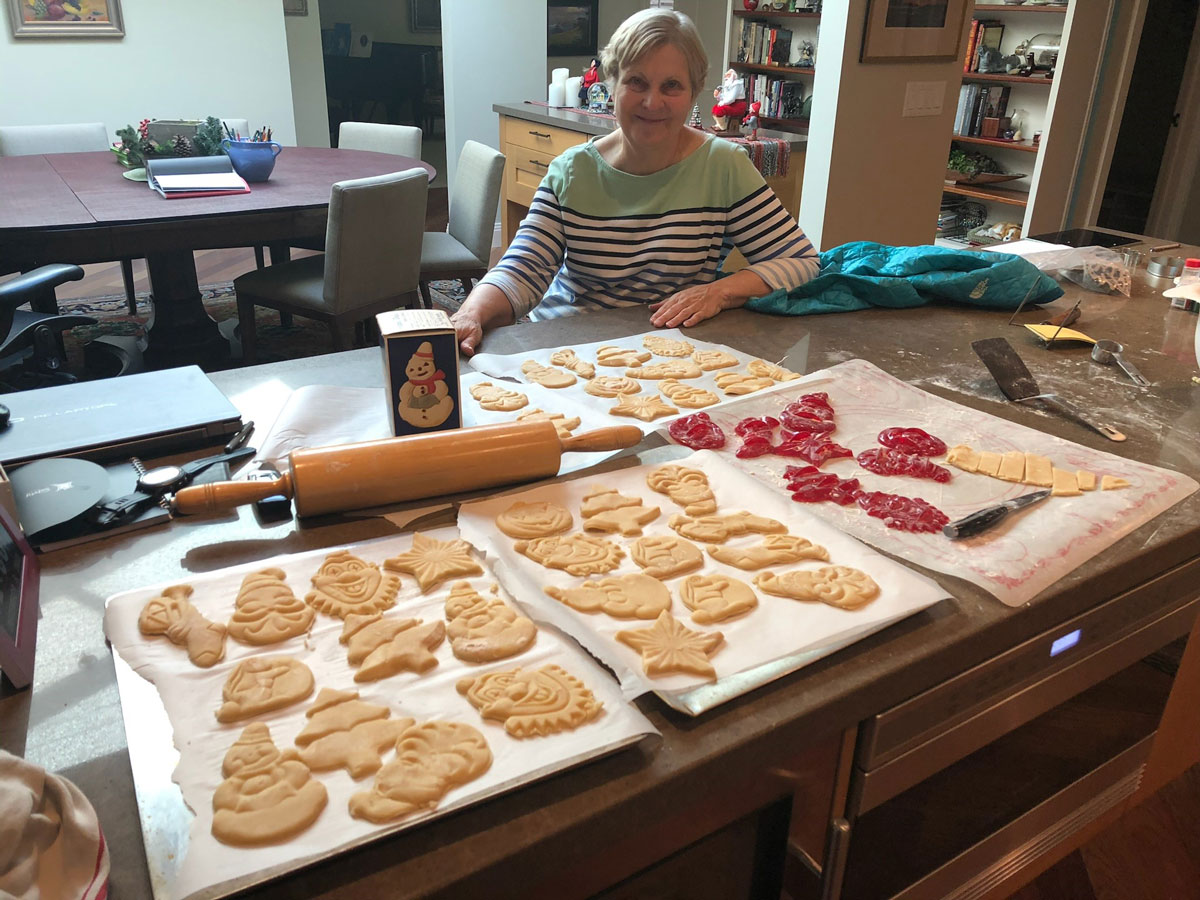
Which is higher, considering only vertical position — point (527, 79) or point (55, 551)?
point (527, 79)

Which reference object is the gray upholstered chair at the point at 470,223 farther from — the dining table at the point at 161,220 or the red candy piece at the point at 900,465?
the red candy piece at the point at 900,465

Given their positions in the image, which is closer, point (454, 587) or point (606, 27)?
point (454, 587)

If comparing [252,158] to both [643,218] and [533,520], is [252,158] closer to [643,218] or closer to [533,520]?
[643,218]

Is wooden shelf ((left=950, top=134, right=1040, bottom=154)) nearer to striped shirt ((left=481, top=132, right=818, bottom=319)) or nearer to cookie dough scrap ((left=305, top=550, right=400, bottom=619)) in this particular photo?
striped shirt ((left=481, top=132, right=818, bottom=319))

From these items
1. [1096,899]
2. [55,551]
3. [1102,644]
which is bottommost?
[1096,899]

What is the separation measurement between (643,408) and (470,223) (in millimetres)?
2857

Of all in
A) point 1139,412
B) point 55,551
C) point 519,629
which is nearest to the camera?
point 519,629

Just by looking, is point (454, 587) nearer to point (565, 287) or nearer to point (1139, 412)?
point (1139, 412)

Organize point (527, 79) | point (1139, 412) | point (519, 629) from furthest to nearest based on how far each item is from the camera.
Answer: point (527, 79) → point (1139, 412) → point (519, 629)

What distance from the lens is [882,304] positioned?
1.70 m

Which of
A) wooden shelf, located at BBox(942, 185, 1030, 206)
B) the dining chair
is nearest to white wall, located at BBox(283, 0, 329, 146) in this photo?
the dining chair

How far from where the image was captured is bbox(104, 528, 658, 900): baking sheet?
54 centimetres

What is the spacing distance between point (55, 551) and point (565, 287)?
1.26 m

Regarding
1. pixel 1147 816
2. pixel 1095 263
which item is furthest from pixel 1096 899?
pixel 1095 263
